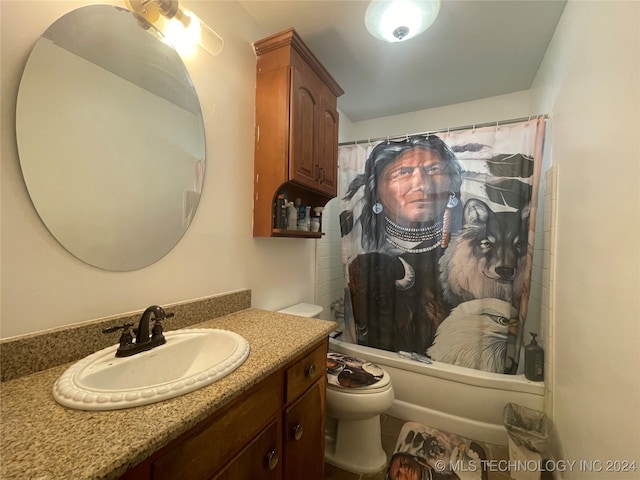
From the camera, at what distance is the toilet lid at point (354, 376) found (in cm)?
137

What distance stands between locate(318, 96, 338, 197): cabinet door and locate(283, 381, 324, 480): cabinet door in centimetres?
114

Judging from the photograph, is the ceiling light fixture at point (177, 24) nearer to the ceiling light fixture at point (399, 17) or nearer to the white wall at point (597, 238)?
the ceiling light fixture at point (399, 17)

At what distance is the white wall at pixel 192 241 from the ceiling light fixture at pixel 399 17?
0.68 m

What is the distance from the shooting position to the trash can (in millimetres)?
1289

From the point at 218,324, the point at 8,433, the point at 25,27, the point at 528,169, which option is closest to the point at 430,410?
the point at 218,324

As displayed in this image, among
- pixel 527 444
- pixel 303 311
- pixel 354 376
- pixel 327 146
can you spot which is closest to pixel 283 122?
pixel 327 146

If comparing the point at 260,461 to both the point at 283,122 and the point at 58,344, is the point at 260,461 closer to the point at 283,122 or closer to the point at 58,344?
the point at 58,344

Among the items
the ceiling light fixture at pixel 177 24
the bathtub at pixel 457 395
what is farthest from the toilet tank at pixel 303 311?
the ceiling light fixture at pixel 177 24

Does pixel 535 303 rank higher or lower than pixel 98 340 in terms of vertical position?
lower

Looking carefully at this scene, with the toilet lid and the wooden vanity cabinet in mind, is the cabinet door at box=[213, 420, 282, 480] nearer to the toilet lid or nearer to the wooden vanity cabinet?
the wooden vanity cabinet

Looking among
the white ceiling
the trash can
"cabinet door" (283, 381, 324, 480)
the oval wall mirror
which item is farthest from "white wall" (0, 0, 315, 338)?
the trash can

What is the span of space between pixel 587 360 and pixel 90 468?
1.56 metres

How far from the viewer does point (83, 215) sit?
Answer: 796mm

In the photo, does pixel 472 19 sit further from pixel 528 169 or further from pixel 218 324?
pixel 218 324
